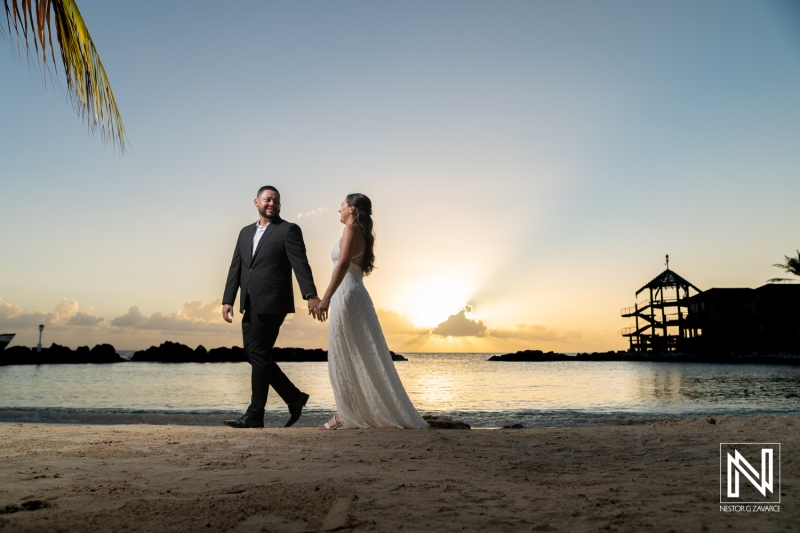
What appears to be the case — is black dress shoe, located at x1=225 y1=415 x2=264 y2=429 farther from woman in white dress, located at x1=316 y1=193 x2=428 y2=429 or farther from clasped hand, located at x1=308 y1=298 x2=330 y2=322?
clasped hand, located at x1=308 y1=298 x2=330 y2=322

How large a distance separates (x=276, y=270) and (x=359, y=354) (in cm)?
128

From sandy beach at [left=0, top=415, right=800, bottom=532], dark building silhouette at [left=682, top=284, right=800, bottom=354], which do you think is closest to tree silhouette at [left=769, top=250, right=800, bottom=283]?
dark building silhouette at [left=682, top=284, right=800, bottom=354]

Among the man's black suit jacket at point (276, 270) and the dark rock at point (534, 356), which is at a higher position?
the man's black suit jacket at point (276, 270)

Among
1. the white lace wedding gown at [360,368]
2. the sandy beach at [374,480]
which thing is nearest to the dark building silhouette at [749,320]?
the sandy beach at [374,480]

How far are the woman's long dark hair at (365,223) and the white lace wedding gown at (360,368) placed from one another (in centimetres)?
13

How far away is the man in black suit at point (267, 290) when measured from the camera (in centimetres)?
650

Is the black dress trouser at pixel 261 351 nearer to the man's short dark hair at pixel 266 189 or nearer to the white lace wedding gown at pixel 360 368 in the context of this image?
the white lace wedding gown at pixel 360 368

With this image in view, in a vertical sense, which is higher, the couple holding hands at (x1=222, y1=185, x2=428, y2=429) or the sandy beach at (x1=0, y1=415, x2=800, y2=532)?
the couple holding hands at (x1=222, y1=185, x2=428, y2=429)

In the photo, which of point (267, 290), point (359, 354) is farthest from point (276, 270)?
point (359, 354)

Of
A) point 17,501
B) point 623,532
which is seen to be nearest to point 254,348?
point 17,501

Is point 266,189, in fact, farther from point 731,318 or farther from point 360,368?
point 731,318
